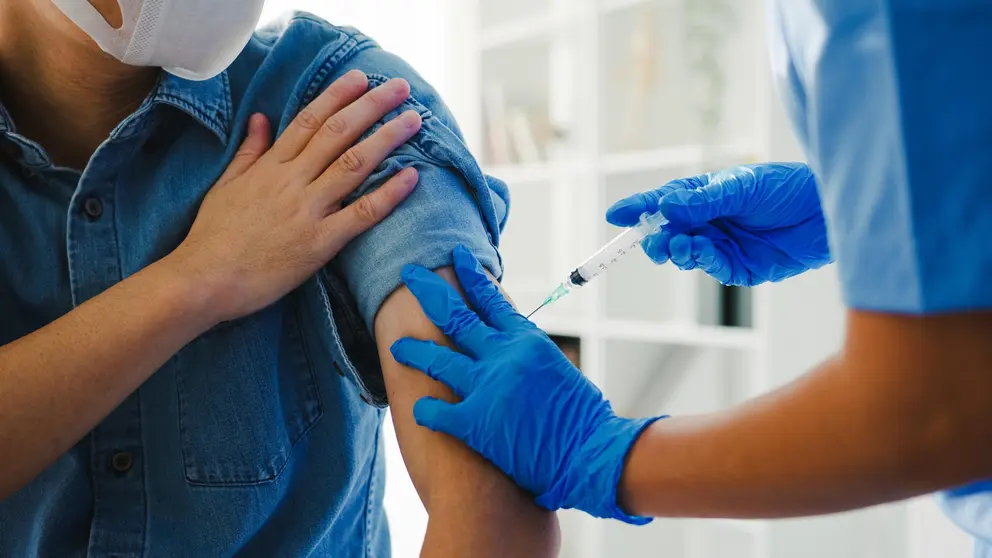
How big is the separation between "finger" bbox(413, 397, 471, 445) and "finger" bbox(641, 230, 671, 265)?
1.63 ft

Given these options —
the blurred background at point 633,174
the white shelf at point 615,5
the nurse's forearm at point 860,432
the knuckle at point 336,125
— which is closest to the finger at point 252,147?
the knuckle at point 336,125

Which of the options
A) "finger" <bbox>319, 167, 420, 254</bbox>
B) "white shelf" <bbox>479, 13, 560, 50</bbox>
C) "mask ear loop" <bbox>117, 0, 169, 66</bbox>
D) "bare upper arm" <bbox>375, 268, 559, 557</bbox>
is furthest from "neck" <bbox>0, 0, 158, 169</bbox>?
"white shelf" <bbox>479, 13, 560, 50</bbox>

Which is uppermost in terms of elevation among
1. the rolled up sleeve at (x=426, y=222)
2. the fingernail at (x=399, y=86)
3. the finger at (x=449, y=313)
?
the fingernail at (x=399, y=86)

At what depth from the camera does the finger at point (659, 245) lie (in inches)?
43.0

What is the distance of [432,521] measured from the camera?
0.69 meters

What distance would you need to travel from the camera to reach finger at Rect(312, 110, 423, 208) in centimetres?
83

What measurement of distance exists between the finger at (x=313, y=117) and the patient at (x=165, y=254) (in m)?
0.04

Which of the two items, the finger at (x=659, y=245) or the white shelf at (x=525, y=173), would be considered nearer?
the finger at (x=659, y=245)

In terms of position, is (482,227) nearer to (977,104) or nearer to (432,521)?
(432,521)

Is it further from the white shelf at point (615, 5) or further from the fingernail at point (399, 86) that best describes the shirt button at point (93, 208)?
the white shelf at point (615, 5)

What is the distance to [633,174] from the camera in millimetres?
2855

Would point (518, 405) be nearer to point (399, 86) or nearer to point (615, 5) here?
point (399, 86)

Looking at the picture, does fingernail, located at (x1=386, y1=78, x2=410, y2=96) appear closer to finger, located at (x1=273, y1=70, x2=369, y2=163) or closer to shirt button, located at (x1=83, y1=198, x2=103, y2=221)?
finger, located at (x1=273, y1=70, x2=369, y2=163)

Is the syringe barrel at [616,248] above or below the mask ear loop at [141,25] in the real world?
below
